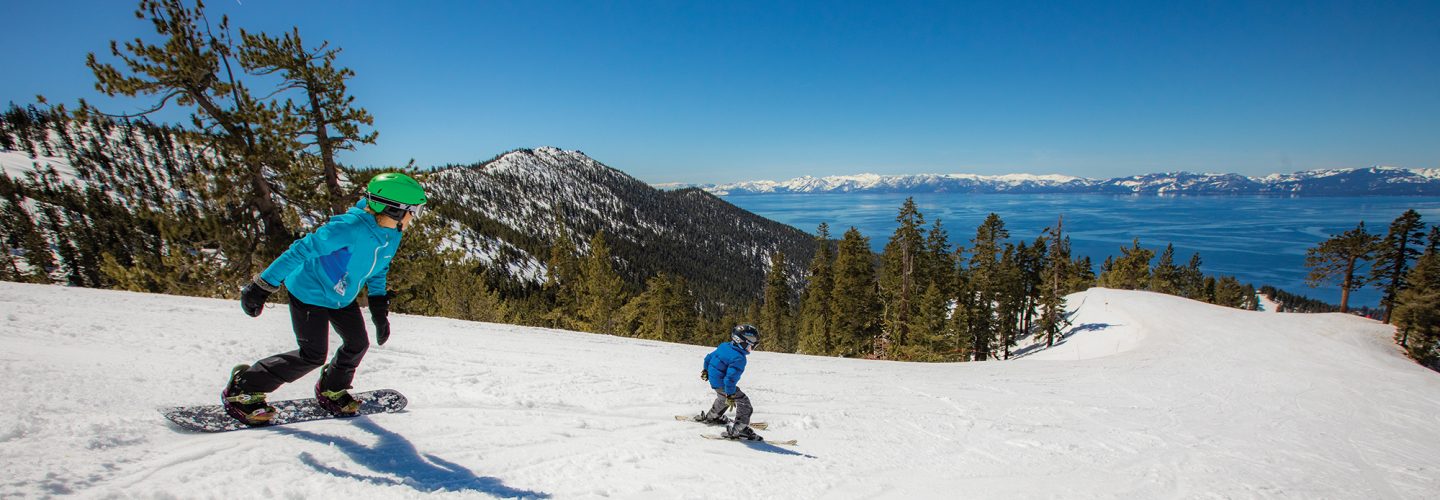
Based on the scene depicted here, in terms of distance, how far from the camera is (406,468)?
395 cm

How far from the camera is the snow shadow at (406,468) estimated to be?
12.0ft

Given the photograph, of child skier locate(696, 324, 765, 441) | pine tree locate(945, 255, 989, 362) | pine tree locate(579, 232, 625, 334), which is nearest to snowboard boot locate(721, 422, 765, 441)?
child skier locate(696, 324, 765, 441)

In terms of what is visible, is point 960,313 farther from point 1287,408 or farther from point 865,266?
point 1287,408

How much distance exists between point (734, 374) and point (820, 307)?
123 feet

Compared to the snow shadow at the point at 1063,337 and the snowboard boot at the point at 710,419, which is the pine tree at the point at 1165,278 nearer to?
the snow shadow at the point at 1063,337

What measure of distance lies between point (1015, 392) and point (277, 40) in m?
20.3

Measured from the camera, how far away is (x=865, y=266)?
39969 mm

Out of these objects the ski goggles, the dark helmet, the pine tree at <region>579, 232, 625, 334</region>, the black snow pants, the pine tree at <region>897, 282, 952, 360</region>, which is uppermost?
the ski goggles

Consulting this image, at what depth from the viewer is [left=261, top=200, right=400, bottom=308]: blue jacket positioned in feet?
12.7

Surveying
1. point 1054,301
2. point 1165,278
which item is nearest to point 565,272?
point 1054,301

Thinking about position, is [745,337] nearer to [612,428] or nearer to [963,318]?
[612,428]

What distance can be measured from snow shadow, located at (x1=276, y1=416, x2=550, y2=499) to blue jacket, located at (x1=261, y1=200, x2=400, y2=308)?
1123 mm

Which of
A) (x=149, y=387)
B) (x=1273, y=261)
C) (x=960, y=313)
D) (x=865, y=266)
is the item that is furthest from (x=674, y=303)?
(x=1273, y=261)

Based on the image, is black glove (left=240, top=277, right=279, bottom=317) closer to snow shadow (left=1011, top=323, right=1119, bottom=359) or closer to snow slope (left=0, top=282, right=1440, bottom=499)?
snow slope (left=0, top=282, right=1440, bottom=499)
